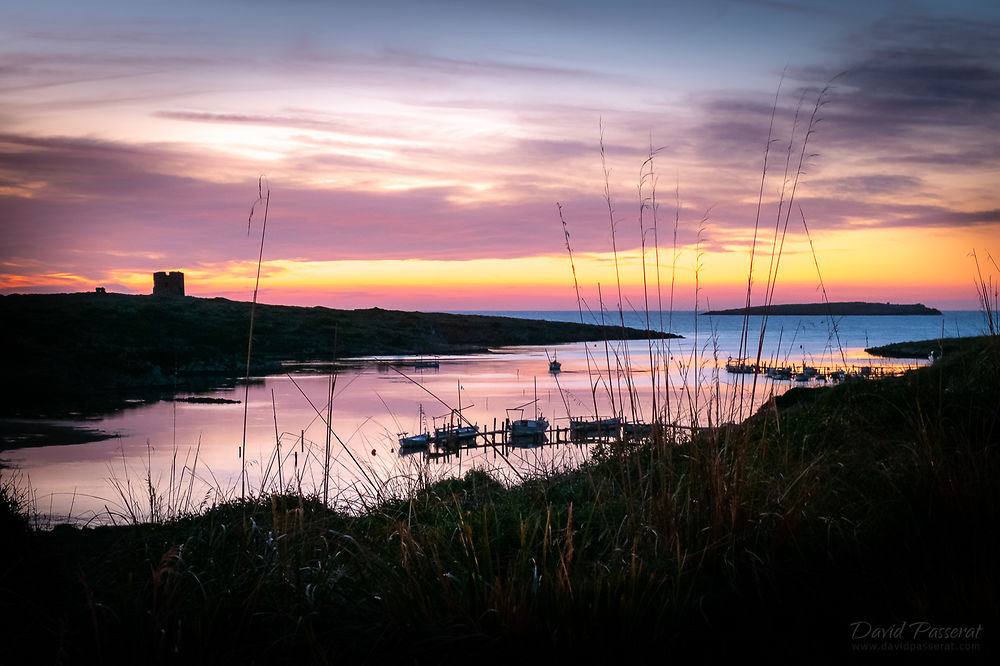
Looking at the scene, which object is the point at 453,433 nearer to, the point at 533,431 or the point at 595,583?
the point at 595,583

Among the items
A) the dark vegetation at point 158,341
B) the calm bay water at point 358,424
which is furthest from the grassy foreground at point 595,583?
the dark vegetation at point 158,341

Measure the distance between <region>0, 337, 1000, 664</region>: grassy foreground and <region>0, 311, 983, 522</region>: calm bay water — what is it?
0.50 meters

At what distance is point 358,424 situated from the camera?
105 feet

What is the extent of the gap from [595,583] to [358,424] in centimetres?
3019

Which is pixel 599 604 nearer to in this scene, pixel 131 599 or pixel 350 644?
pixel 350 644

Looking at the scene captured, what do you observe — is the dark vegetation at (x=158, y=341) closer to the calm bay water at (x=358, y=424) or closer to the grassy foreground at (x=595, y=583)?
the calm bay water at (x=358, y=424)

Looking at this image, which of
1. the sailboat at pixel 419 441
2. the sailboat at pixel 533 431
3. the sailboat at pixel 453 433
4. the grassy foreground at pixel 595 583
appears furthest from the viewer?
the sailboat at pixel 533 431

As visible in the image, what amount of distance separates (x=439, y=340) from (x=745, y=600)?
10120cm

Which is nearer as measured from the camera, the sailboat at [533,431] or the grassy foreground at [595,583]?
the grassy foreground at [595,583]

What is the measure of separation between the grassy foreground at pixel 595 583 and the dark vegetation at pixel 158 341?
41.5m

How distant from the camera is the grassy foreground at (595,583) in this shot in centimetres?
257

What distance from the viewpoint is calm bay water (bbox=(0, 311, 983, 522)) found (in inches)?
179

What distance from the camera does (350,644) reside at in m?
2.66

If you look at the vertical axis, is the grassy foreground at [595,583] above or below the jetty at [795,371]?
below
